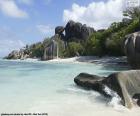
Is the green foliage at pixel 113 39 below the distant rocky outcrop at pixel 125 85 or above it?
above

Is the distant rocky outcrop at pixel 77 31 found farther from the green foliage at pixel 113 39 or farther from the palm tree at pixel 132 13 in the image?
the palm tree at pixel 132 13

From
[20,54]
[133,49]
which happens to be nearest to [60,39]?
[20,54]

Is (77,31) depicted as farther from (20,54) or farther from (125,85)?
(125,85)

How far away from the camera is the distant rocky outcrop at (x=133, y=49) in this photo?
75.1ft

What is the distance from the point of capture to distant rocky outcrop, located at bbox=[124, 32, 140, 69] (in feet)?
75.1

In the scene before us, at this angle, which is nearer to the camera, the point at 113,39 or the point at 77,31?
the point at 113,39

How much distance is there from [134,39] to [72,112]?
15781 mm

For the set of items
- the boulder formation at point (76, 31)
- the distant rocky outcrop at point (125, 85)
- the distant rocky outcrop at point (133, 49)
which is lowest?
the distant rocky outcrop at point (125, 85)

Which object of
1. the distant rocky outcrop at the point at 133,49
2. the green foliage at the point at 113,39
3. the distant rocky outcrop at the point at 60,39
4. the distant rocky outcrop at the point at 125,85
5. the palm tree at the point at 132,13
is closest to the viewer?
the distant rocky outcrop at the point at 125,85

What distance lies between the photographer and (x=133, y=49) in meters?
23.5

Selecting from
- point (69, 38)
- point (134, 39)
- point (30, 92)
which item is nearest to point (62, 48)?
point (69, 38)

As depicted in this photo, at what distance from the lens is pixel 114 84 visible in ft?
34.4

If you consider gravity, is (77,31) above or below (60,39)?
above

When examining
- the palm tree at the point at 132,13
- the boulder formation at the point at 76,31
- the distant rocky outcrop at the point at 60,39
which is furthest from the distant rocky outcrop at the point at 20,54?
the palm tree at the point at 132,13
